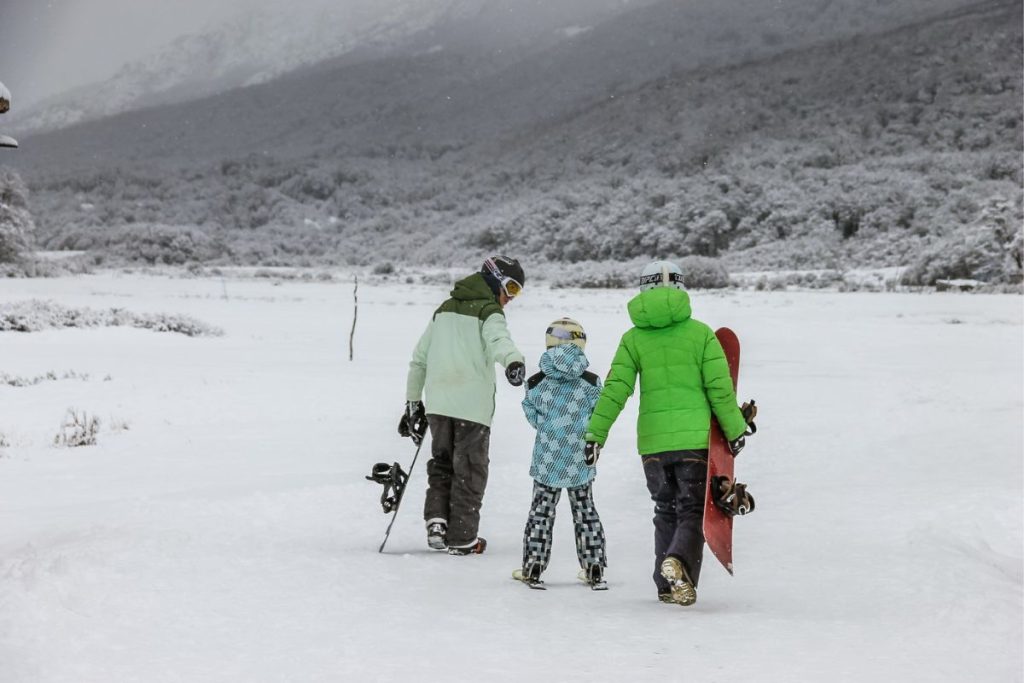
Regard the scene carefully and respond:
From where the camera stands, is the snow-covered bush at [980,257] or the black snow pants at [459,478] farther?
the snow-covered bush at [980,257]

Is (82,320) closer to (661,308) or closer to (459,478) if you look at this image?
(459,478)

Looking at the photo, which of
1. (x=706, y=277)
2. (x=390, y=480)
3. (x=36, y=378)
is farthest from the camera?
(x=706, y=277)

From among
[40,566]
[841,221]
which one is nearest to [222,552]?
[40,566]

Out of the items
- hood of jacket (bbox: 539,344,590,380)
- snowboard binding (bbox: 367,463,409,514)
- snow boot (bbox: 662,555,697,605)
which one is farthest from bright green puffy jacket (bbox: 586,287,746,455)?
snowboard binding (bbox: 367,463,409,514)

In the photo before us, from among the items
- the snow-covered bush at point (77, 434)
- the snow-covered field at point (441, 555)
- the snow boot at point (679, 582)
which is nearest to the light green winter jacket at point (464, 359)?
the snow-covered field at point (441, 555)

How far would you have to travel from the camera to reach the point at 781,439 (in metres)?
9.99

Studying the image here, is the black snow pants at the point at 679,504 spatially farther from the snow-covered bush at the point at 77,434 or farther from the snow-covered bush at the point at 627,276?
the snow-covered bush at the point at 627,276

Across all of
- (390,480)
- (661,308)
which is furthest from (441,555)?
(661,308)

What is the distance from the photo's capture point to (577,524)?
485 cm

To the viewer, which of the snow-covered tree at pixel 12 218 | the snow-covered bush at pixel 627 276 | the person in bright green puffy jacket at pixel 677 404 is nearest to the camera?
the person in bright green puffy jacket at pixel 677 404

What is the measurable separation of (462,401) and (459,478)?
1.45 ft

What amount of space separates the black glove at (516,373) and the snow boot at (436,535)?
112 cm

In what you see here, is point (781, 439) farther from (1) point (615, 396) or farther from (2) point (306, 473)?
(1) point (615, 396)

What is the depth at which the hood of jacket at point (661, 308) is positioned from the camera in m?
4.54
